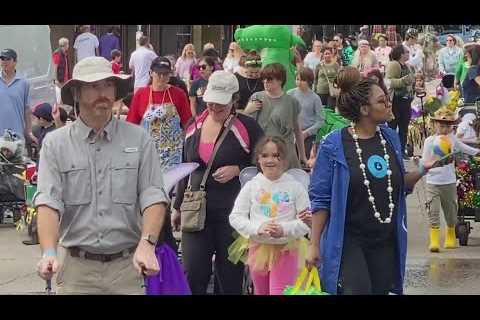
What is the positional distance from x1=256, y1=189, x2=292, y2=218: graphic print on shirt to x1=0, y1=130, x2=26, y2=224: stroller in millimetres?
5494

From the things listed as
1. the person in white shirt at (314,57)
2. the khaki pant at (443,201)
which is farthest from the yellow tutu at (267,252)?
the person in white shirt at (314,57)

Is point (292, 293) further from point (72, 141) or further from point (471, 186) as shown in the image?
point (471, 186)

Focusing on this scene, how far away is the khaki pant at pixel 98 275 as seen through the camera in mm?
5547

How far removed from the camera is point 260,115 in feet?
33.1

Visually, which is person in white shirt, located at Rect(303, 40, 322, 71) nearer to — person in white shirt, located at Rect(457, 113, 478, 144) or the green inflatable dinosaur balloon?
the green inflatable dinosaur balloon

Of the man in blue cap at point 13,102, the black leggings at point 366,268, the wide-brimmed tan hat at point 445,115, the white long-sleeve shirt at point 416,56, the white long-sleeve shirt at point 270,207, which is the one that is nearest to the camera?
the black leggings at point 366,268

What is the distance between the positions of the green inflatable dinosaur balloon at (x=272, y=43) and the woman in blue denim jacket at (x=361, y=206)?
6.64 meters

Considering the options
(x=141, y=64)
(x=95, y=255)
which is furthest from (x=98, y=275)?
(x=141, y=64)

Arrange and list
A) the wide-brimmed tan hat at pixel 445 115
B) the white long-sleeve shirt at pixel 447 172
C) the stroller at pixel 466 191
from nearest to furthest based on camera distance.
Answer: the wide-brimmed tan hat at pixel 445 115
the white long-sleeve shirt at pixel 447 172
the stroller at pixel 466 191

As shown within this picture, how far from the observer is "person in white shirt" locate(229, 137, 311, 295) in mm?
7281

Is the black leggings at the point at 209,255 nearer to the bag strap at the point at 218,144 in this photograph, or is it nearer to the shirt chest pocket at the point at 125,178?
the bag strap at the point at 218,144

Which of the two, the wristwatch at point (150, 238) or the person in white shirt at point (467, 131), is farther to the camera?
the person in white shirt at point (467, 131)

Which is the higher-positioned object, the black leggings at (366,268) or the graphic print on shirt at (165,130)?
the graphic print on shirt at (165,130)

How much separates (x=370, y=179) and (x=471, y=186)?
525cm
